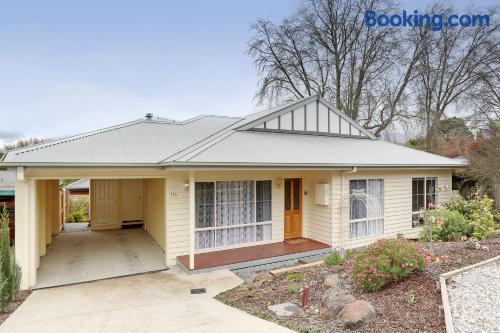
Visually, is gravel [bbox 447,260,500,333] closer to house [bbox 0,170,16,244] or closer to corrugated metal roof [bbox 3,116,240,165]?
corrugated metal roof [bbox 3,116,240,165]

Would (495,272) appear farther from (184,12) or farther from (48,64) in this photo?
(48,64)

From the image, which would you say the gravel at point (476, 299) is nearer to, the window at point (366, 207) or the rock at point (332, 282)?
the rock at point (332, 282)

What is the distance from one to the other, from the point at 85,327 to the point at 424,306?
515cm

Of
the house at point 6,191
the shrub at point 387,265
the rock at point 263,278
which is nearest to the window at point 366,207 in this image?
the rock at point 263,278

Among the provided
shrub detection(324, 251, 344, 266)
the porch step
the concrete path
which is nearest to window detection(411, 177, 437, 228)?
the porch step

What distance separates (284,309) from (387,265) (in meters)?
1.89

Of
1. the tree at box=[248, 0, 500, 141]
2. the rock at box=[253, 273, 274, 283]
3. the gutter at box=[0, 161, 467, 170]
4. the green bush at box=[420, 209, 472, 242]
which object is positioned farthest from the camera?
the tree at box=[248, 0, 500, 141]

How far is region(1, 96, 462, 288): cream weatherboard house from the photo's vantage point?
7.18 m

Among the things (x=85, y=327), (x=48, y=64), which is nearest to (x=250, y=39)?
(x=48, y=64)

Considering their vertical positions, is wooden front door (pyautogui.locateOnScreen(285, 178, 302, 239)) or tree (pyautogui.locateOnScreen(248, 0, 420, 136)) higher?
tree (pyautogui.locateOnScreen(248, 0, 420, 136))

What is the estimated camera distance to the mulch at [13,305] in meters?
5.31

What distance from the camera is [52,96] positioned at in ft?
56.5

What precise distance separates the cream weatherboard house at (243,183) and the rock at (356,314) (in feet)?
12.3

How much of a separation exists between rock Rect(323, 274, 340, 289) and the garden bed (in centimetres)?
11
